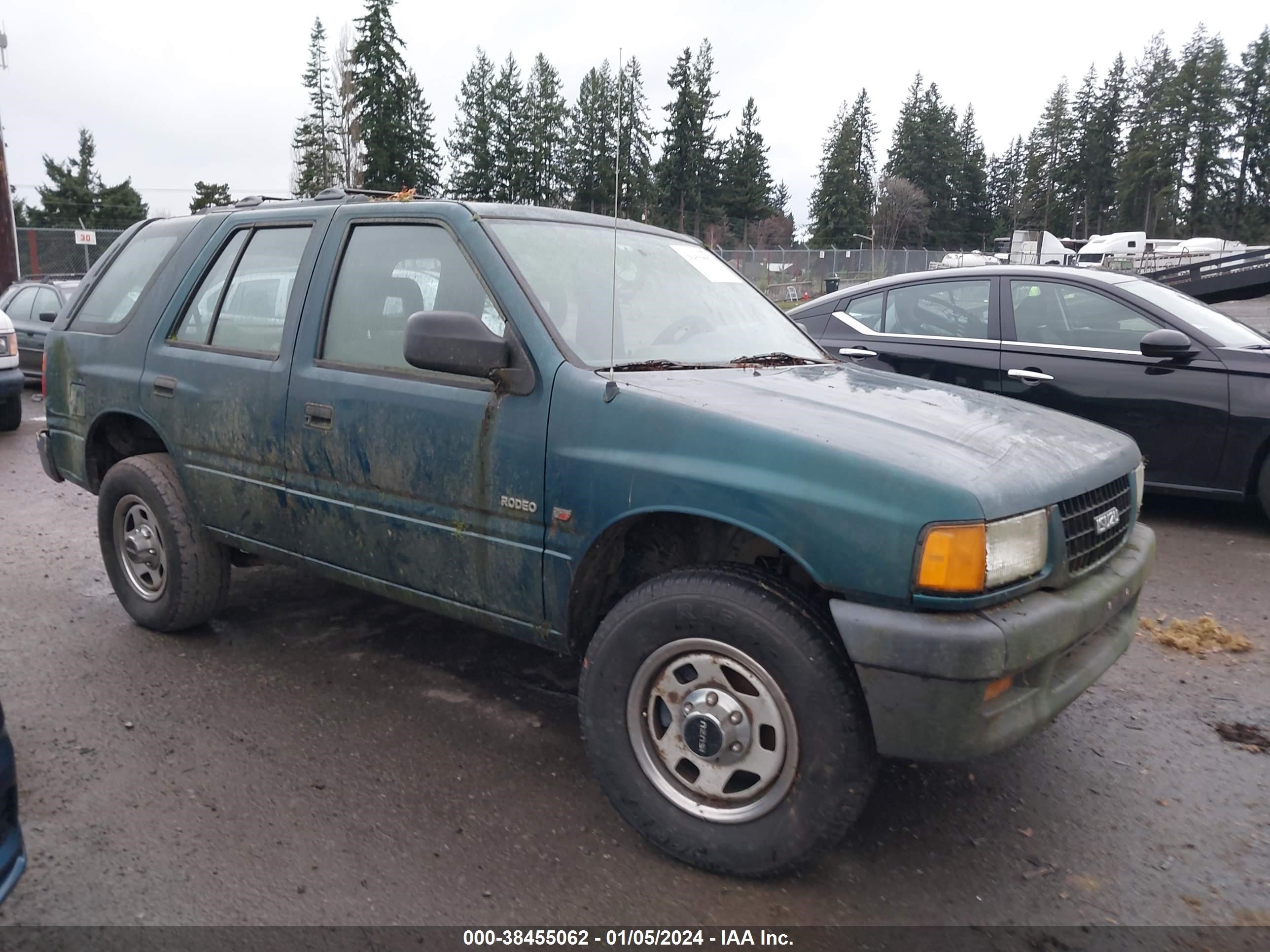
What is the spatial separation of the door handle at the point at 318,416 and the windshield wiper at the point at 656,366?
1134 millimetres

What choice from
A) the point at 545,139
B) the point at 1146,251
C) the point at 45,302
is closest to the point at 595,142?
the point at 45,302

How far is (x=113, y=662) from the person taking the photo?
13.8 feet

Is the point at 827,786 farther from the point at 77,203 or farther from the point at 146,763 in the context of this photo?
the point at 77,203

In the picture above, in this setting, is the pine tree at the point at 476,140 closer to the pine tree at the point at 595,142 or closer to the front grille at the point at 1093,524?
the pine tree at the point at 595,142

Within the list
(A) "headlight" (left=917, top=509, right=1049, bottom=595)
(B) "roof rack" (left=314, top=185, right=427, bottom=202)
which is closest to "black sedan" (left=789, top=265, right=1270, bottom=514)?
(B) "roof rack" (left=314, top=185, right=427, bottom=202)

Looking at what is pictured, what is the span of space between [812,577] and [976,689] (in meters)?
0.48


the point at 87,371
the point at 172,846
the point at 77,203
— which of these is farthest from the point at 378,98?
the point at 172,846

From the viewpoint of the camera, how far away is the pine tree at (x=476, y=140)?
1257 inches

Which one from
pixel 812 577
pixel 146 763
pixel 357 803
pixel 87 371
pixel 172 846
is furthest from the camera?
pixel 87 371

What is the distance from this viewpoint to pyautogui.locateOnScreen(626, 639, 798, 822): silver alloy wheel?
262 centimetres

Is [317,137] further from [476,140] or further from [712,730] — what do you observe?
[712,730]

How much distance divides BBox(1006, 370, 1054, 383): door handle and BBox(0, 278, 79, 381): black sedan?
476 inches

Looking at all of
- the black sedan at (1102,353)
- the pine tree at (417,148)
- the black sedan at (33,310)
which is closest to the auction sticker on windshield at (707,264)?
the black sedan at (1102,353)

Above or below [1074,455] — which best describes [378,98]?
above
